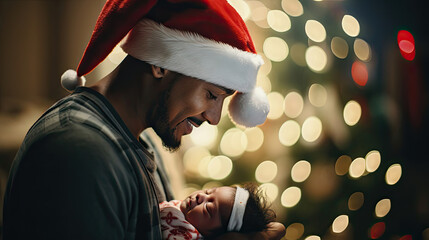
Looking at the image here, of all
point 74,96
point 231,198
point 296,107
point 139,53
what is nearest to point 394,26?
Answer: point 296,107

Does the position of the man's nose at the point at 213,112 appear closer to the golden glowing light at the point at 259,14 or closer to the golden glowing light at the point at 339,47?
the golden glowing light at the point at 259,14

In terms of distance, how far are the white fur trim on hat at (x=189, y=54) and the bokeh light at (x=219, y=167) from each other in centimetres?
89

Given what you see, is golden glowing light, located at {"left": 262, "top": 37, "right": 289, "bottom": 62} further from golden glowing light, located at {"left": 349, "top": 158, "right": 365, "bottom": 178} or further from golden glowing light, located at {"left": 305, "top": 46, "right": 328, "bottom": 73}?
golden glowing light, located at {"left": 349, "top": 158, "right": 365, "bottom": 178}

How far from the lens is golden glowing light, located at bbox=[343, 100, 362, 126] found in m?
1.90

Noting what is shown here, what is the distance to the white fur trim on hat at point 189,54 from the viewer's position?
0.87 metres

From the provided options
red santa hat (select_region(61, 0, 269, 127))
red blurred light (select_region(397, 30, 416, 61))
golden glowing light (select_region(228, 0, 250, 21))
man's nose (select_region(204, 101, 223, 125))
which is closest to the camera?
red santa hat (select_region(61, 0, 269, 127))

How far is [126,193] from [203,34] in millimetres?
424

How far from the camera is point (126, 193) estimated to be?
0.73m

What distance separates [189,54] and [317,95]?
3.81ft

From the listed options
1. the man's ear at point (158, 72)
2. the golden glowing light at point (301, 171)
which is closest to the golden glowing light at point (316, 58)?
the golden glowing light at point (301, 171)

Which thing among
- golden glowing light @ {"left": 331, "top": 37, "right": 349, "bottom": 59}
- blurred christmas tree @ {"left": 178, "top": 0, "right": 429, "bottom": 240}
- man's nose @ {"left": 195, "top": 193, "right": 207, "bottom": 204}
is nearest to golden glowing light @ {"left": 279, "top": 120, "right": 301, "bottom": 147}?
blurred christmas tree @ {"left": 178, "top": 0, "right": 429, "bottom": 240}

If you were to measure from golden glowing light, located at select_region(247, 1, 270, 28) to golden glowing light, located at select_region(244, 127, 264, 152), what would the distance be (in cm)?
52

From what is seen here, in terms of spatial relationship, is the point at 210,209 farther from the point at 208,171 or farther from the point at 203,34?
the point at 208,171

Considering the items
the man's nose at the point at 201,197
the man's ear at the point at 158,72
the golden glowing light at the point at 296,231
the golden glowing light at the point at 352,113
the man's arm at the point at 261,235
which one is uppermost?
the man's ear at the point at 158,72
